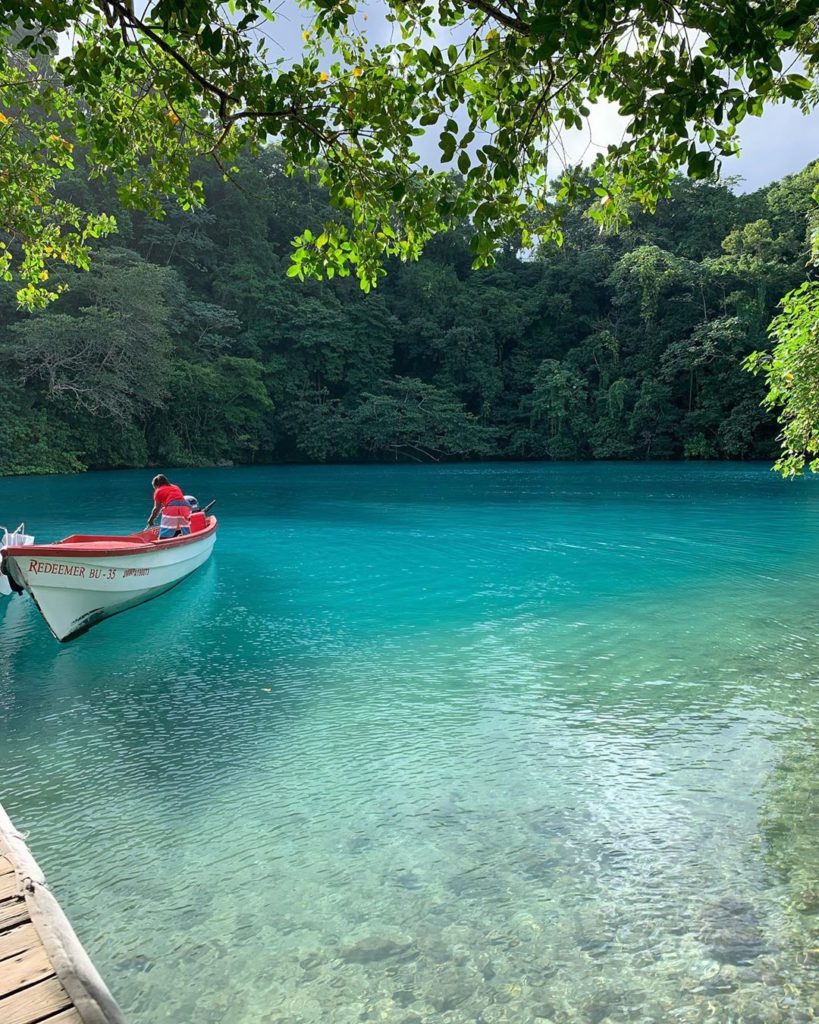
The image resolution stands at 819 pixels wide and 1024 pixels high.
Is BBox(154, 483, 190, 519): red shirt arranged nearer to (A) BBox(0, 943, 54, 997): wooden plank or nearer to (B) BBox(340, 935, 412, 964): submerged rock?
(B) BBox(340, 935, 412, 964): submerged rock

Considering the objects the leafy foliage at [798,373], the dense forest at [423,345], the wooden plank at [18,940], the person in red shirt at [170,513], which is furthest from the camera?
the dense forest at [423,345]

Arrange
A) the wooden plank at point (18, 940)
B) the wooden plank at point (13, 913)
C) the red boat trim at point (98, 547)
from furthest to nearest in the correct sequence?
the red boat trim at point (98, 547), the wooden plank at point (13, 913), the wooden plank at point (18, 940)

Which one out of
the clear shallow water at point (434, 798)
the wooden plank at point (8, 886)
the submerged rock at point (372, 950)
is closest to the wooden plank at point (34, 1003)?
the wooden plank at point (8, 886)

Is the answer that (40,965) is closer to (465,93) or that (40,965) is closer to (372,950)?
(372,950)

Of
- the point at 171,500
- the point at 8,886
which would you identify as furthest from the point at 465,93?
the point at 171,500

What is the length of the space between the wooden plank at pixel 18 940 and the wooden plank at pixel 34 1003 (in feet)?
0.67

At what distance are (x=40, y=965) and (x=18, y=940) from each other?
0.57ft

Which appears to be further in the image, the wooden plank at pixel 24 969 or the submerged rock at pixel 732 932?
the submerged rock at pixel 732 932

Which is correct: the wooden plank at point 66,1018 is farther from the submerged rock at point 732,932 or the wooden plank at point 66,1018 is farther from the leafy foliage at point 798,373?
the leafy foliage at point 798,373

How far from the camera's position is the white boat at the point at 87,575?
279 inches

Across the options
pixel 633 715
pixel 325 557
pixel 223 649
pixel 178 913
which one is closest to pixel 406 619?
pixel 223 649

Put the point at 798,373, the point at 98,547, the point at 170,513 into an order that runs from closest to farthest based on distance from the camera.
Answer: the point at 798,373, the point at 98,547, the point at 170,513

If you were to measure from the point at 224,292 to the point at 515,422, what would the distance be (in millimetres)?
18048

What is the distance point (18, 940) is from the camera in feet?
6.90
